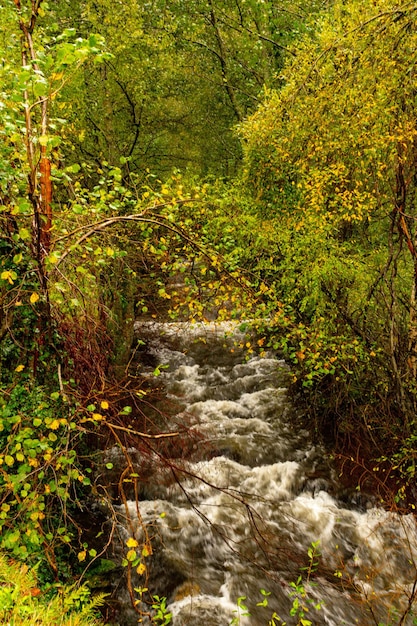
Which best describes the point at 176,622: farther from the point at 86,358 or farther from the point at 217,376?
the point at 217,376

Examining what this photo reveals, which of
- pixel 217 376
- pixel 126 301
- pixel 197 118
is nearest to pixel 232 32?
pixel 197 118

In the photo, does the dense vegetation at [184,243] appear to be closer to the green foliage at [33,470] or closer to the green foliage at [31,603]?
the green foliage at [33,470]

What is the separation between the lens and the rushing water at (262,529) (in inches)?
235

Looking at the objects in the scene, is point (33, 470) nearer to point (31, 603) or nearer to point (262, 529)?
point (31, 603)

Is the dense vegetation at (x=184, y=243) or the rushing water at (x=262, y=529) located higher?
the dense vegetation at (x=184, y=243)

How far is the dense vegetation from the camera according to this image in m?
4.39

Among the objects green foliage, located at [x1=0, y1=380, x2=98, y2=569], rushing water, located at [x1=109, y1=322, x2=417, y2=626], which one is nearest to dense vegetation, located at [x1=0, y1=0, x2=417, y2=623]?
green foliage, located at [x1=0, y1=380, x2=98, y2=569]

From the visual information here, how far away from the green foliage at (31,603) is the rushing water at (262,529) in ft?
3.61

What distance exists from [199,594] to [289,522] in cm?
201

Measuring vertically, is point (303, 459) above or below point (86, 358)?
below

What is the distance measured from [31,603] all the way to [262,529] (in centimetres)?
411

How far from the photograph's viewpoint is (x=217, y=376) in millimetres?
A: 12125

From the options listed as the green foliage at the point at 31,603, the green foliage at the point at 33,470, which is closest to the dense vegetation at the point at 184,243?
the green foliage at the point at 33,470

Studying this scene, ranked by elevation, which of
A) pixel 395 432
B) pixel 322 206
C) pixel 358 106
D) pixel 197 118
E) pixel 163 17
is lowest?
pixel 395 432
